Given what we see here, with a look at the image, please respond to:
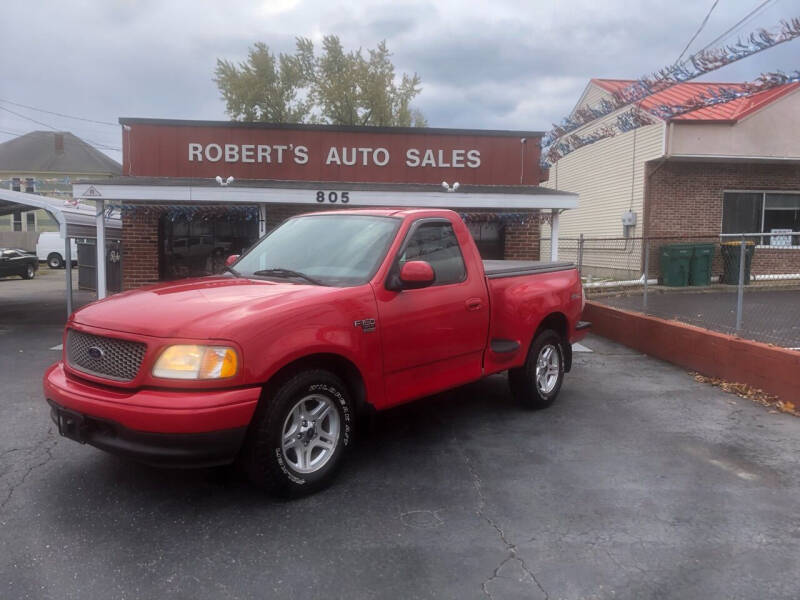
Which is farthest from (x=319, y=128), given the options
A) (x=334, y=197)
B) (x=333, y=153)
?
(x=334, y=197)

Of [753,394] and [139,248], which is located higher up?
[139,248]

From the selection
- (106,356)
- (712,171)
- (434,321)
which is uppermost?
(712,171)

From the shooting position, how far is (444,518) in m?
3.78

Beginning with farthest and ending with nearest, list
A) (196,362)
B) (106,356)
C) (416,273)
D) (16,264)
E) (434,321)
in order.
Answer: (16,264), (434,321), (416,273), (106,356), (196,362)

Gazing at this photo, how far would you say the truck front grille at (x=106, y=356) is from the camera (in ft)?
11.8

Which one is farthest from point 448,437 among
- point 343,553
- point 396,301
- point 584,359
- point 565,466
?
point 584,359

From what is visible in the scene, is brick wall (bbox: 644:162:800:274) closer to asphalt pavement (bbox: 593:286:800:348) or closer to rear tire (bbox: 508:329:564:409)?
asphalt pavement (bbox: 593:286:800:348)

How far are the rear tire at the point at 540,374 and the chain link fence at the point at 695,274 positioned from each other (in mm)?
5103

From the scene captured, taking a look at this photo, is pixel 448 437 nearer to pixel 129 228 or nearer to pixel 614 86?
pixel 129 228

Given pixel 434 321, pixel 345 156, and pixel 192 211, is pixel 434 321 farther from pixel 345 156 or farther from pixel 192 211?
pixel 345 156

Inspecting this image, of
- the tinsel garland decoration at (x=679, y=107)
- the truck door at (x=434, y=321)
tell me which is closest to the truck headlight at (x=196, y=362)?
the truck door at (x=434, y=321)

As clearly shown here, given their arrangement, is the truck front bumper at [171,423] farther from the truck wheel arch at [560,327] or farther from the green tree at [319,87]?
the green tree at [319,87]

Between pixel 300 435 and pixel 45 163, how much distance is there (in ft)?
162

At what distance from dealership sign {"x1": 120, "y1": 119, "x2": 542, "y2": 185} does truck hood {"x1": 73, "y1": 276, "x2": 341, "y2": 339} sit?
383 inches
